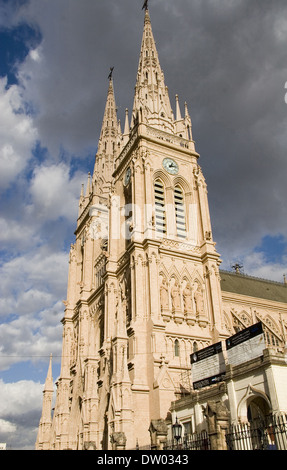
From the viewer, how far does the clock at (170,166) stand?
141 feet

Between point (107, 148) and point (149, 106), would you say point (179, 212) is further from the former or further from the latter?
point (107, 148)

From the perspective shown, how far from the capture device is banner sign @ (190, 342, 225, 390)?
91.6ft

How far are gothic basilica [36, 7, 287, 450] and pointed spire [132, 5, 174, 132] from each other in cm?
16

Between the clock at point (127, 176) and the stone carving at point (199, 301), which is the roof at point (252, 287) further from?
the clock at point (127, 176)

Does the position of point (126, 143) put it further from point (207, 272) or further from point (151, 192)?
point (207, 272)

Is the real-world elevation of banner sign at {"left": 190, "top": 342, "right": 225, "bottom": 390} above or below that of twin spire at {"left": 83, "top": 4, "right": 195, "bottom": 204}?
below

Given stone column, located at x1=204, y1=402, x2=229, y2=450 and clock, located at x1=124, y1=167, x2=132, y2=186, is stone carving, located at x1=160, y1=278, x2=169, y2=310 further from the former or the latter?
stone column, located at x1=204, y1=402, x2=229, y2=450

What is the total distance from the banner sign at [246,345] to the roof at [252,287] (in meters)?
20.1

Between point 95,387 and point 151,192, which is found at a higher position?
point 151,192

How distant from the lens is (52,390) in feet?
157

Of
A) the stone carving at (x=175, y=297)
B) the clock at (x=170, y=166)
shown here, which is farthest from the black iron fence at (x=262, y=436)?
the clock at (x=170, y=166)

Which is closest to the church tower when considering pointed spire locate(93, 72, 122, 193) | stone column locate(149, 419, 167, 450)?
stone column locate(149, 419, 167, 450)
